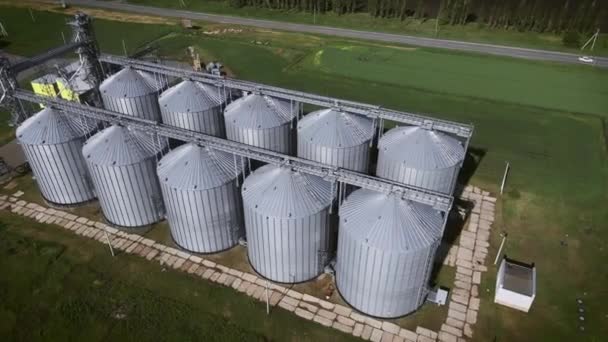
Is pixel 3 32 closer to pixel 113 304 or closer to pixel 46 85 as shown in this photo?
pixel 46 85

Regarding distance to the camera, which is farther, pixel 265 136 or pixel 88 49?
pixel 88 49

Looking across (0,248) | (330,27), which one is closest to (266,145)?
(0,248)

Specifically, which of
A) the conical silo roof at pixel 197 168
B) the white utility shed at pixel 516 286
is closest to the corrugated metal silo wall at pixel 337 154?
the conical silo roof at pixel 197 168

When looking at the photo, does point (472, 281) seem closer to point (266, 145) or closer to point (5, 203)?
point (266, 145)

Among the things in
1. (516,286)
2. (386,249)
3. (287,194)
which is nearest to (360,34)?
(287,194)

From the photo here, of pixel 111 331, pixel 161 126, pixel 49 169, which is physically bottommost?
pixel 111 331

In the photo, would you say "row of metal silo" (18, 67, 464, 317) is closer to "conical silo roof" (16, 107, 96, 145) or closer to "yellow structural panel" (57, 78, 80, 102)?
"conical silo roof" (16, 107, 96, 145)
